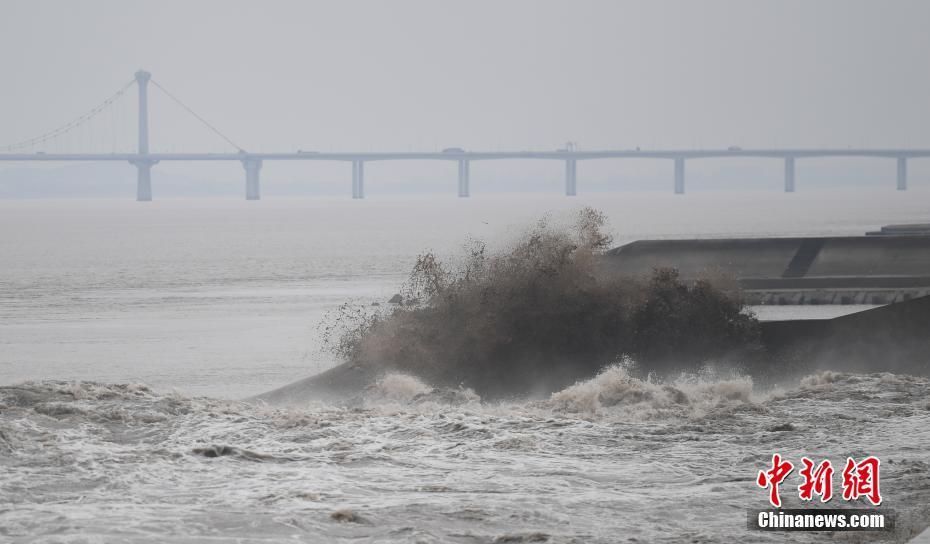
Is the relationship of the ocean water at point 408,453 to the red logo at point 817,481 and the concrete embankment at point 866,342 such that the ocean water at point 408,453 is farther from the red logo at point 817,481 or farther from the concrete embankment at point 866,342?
the concrete embankment at point 866,342

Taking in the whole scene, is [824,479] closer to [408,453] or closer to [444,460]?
[444,460]

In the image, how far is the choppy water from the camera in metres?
13.9

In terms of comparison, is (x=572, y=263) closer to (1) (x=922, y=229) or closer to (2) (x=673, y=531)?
(2) (x=673, y=531)

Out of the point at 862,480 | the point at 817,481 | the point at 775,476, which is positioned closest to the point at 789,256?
the point at 775,476

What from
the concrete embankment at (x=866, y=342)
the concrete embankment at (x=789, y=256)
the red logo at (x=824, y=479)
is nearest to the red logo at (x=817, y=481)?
the red logo at (x=824, y=479)

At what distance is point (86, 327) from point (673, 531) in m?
28.7

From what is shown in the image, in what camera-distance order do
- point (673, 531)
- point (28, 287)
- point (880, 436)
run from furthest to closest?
point (28, 287), point (880, 436), point (673, 531)

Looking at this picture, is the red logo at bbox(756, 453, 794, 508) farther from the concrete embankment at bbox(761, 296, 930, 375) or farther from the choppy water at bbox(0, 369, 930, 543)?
the concrete embankment at bbox(761, 296, 930, 375)

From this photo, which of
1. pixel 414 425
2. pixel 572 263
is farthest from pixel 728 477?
pixel 572 263

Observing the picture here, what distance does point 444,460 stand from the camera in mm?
17312

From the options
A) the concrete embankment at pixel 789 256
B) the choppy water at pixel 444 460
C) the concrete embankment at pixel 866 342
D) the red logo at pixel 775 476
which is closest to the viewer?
the choppy water at pixel 444 460

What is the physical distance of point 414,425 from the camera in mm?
19797

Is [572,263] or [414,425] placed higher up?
[572,263]

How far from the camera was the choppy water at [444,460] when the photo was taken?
13945 mm
